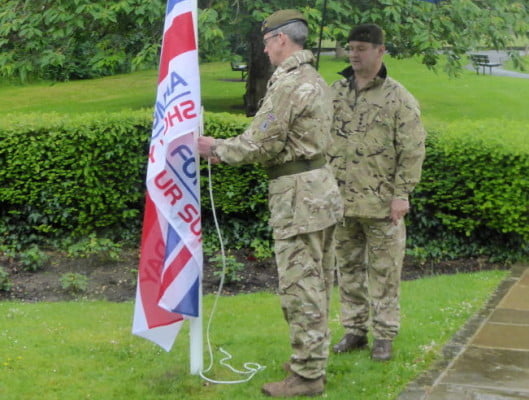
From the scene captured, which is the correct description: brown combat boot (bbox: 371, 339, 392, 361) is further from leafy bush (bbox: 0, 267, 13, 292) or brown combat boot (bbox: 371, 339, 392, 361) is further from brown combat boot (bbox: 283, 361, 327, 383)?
leafy bush (bbox: 0, 267, 13, 292)

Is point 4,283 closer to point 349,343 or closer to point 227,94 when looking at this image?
point 349,343

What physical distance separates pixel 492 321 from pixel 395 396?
6.69ft

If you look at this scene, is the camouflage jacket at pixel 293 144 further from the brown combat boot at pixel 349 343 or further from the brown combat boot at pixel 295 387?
the brown combat boot at pixel 349 343

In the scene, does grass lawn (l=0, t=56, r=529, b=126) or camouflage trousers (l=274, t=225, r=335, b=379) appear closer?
camouflage trousers (l=274, t=225, r=335, b=379)

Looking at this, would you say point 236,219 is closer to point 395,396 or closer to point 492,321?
point 492,321

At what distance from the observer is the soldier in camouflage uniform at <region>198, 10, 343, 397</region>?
4809mm

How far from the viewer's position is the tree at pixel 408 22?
11578 mm

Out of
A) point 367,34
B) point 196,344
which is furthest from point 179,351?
point 367,34

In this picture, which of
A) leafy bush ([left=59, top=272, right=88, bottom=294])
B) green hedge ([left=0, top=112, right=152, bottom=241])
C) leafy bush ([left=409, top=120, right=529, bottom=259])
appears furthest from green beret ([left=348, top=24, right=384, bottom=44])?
green hedge ([left=0, top=112, right=152, bottom=241])

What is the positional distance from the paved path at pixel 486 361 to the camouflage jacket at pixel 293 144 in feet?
3.97

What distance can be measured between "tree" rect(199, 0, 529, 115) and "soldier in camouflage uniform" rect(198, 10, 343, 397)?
610 cm

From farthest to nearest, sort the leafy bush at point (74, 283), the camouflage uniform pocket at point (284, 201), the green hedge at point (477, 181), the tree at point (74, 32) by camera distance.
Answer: the tree at point (74, 32)
the green hedge at point (477, 181)
the leafy bush at point (74, 283)
the camouflage uniform pocket at point (284, 201)

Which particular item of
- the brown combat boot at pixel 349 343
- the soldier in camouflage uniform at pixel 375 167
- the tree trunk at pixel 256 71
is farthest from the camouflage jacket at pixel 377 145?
the tree trunk at pixel 256 71

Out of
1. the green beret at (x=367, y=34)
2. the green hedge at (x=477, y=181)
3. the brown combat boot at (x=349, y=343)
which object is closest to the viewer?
the green beret at (x=367, y=34)
